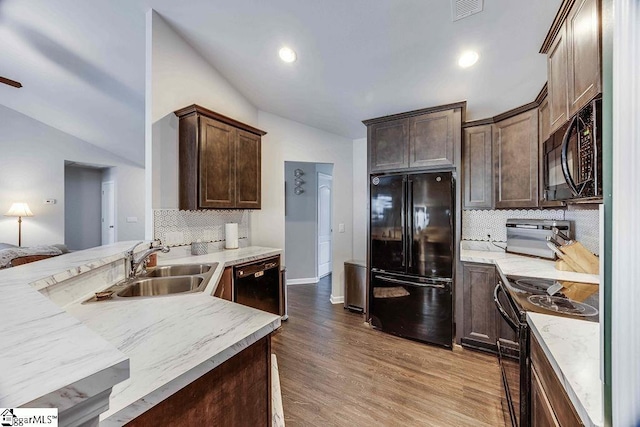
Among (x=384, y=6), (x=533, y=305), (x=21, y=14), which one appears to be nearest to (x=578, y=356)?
(x=533, y=305)

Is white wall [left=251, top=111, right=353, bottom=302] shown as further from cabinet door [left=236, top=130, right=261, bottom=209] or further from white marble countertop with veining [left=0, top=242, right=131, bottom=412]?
white marble countertop with veining [left=0, top=242, right=131, bottom=412]

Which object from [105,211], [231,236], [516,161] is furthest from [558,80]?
[105,211]

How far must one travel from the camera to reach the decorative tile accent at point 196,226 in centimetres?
253

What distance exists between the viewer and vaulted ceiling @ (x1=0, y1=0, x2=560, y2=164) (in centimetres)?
187

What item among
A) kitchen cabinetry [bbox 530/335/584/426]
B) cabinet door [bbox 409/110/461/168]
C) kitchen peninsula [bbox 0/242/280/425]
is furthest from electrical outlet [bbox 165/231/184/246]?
kitchen cabinetry [bbox 530/335/584/426]

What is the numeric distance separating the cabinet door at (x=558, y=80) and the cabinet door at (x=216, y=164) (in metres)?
2.59

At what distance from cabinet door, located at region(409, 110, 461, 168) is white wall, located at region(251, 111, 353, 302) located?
1.33 metres

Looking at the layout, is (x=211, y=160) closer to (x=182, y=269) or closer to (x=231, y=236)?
(x=231, y=236)

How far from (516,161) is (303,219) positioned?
11.1 ft

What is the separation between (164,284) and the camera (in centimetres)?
182

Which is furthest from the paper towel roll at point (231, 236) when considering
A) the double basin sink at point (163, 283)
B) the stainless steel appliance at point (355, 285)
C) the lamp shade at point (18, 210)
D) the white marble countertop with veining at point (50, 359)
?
the lamp shade at point (18, 210)

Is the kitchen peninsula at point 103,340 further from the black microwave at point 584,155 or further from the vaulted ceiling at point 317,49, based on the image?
the vaulted ceiling at point 317,49

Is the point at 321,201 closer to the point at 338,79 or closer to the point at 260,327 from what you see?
the point at 338,79

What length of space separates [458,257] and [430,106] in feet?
5.04
